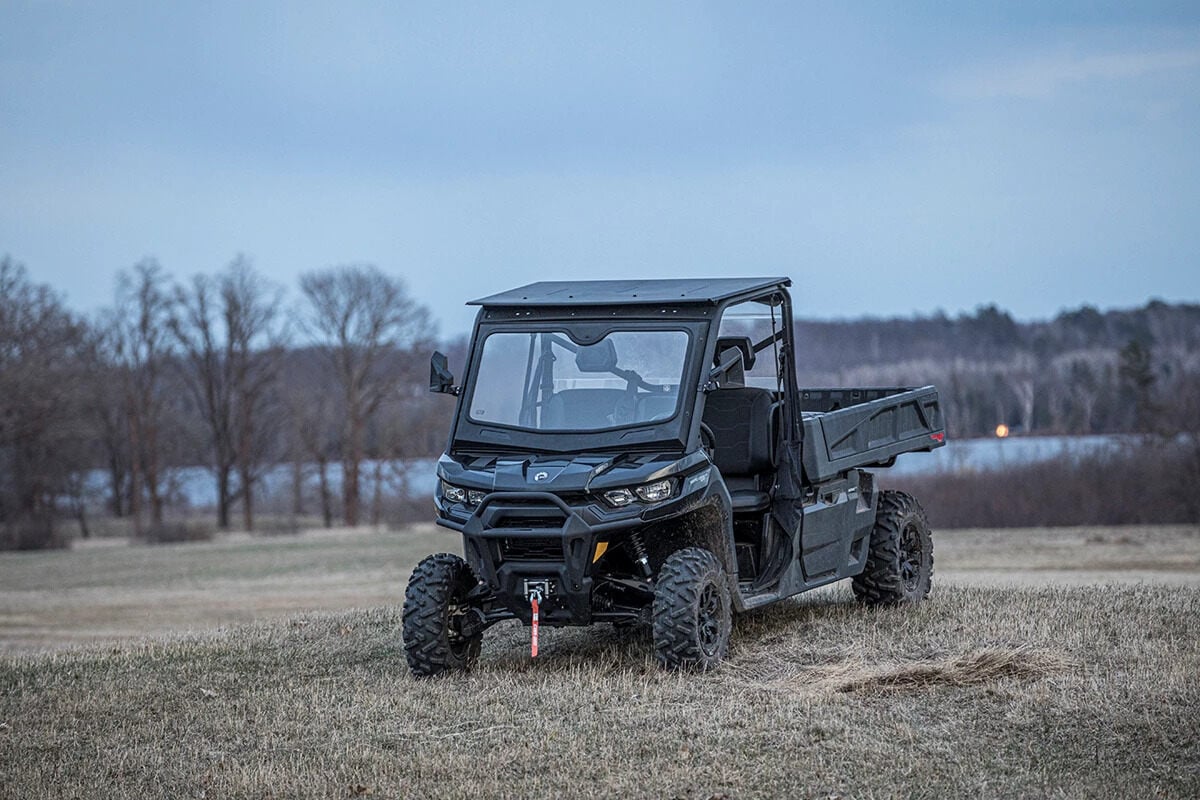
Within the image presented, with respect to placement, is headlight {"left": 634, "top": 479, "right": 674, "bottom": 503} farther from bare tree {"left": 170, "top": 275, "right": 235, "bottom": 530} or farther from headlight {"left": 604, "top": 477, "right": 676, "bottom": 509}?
bare tree {"left": 170, "top": 275, "right": 235, "bottom": 530}

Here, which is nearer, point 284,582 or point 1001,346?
point 284,582

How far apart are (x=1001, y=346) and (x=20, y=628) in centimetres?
8566

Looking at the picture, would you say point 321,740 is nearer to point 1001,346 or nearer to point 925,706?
point 925,706

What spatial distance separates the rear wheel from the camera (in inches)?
481

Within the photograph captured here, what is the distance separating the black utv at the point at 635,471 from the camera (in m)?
9.47

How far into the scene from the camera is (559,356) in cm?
1045

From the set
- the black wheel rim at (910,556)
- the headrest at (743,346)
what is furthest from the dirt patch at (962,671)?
the black wheel rim at (910,556)

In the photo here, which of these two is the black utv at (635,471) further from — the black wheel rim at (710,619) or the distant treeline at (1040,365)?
the distant treeline at (1040,365)

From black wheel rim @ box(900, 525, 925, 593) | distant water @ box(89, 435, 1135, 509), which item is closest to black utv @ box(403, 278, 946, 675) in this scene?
black wheel rim @ box(900, 525, 925, 593)

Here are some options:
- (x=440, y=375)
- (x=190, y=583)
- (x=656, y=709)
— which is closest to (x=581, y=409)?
(x=440, y=375)

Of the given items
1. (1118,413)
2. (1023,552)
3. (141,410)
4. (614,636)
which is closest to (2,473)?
(141,410)

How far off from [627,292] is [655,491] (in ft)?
5.80

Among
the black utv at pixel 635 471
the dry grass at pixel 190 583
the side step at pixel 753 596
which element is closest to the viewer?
the black utv at pixel 635 471

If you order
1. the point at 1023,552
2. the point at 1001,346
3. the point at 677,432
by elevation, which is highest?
the point at 1001,346
